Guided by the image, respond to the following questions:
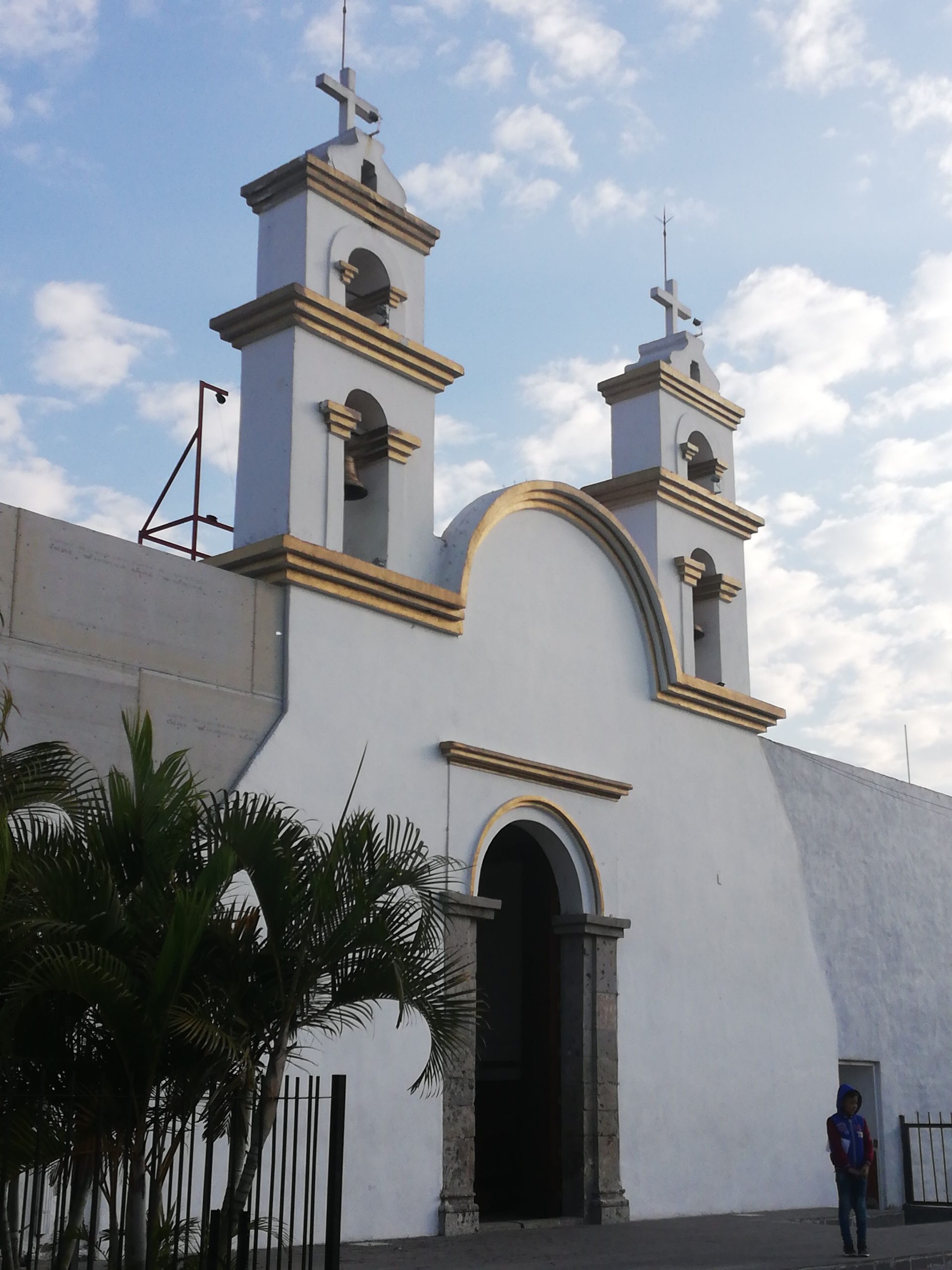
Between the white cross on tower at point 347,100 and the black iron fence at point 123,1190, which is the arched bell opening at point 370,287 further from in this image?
the black iron fence at point 123,1190

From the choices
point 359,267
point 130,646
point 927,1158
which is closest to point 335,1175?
point 130,646

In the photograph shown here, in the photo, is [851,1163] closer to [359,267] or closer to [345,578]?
[345,578]

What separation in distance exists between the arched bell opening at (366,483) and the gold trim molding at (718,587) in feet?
16.0

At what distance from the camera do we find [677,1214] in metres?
12.7

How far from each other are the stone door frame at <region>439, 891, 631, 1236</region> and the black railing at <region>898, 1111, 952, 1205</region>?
191 inches

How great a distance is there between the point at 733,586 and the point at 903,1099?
225 inches

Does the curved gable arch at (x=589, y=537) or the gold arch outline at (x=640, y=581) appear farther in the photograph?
the gold arch outline at (x=640, y=581)

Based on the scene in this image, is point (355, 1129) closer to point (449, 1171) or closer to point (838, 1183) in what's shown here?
point (449, 1171)

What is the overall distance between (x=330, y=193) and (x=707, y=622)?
614 cm

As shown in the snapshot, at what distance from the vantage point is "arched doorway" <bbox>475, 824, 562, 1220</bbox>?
12.4 m

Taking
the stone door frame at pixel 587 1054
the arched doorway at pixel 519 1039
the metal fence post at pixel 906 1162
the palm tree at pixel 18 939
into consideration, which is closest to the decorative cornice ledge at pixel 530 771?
the arched doorway at pixel 519 1039

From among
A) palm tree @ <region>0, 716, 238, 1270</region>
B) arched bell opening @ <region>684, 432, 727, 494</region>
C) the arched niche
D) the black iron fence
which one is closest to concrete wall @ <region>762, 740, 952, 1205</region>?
arched bell opening @ <region>684, 432, 727, 494</region>

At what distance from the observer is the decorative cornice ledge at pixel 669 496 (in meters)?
15.0

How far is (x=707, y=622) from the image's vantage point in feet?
51.2
